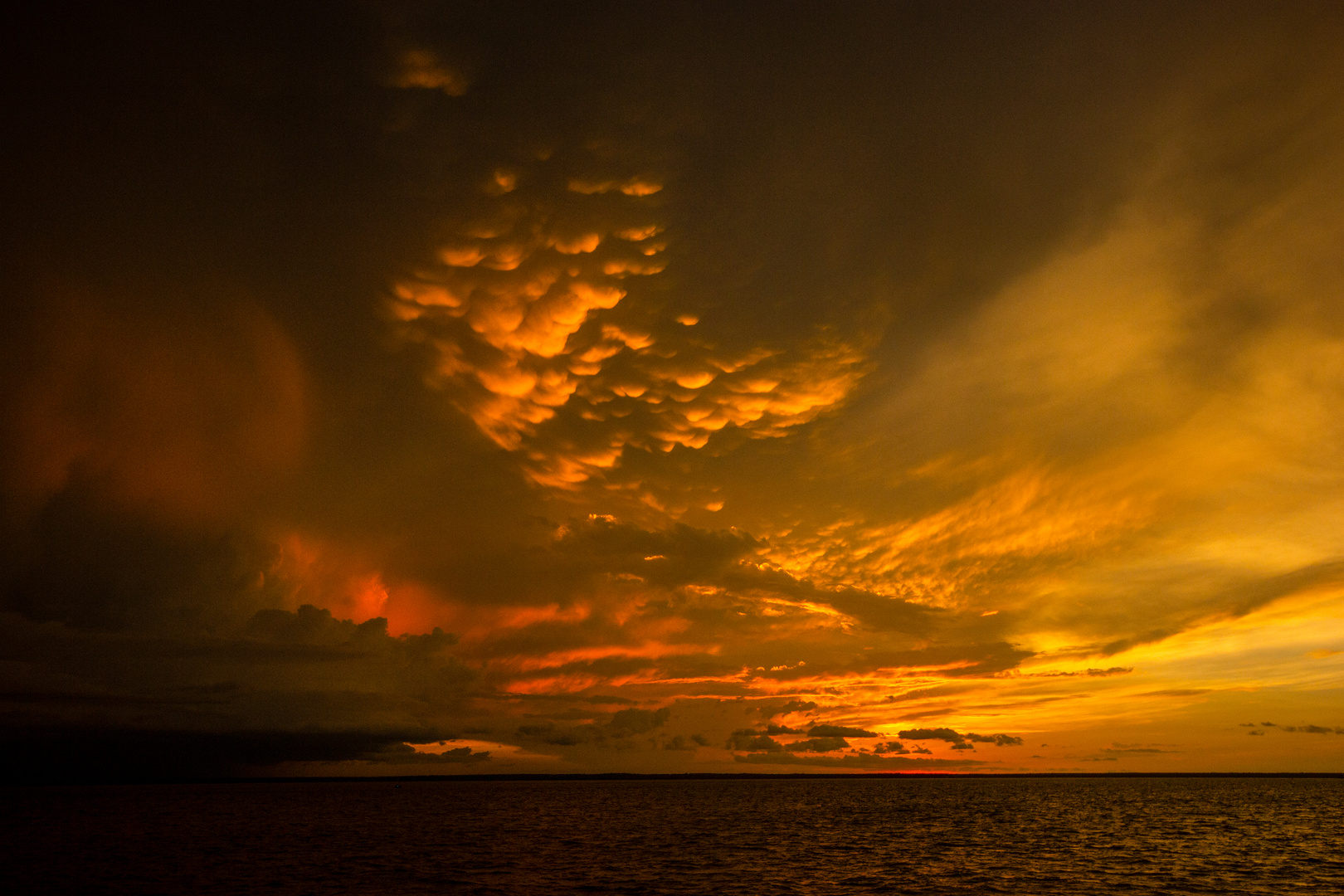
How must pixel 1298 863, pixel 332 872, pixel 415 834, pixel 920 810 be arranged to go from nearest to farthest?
pixel 332 872 → pixel 1298 863 → pixel 415 834 → pixel 920 810

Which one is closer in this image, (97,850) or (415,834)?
(97,850)

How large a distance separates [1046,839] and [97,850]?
363 ft

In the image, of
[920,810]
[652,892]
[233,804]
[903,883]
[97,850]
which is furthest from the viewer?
[233,804]

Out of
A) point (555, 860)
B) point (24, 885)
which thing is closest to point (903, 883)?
point (555, 860)

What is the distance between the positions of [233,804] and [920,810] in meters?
168

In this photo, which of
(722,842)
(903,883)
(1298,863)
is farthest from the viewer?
(722,842)

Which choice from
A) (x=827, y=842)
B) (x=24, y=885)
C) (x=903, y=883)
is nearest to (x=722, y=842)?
(x=827, y=842)

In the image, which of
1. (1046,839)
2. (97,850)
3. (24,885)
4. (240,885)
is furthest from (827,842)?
(97,850)

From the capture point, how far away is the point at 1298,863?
69.4m

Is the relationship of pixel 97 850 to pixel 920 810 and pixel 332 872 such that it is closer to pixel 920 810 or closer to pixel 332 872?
pixel 332 872

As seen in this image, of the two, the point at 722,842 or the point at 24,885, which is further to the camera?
the point at 722,842

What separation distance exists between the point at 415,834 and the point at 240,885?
150 ft

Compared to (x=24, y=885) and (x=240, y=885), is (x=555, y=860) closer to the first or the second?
(x=240, y=885)

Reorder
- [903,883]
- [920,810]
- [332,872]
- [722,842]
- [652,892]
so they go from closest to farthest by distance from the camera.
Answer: [652,892], [903,883], [332,872], [722,842], [920,810]
